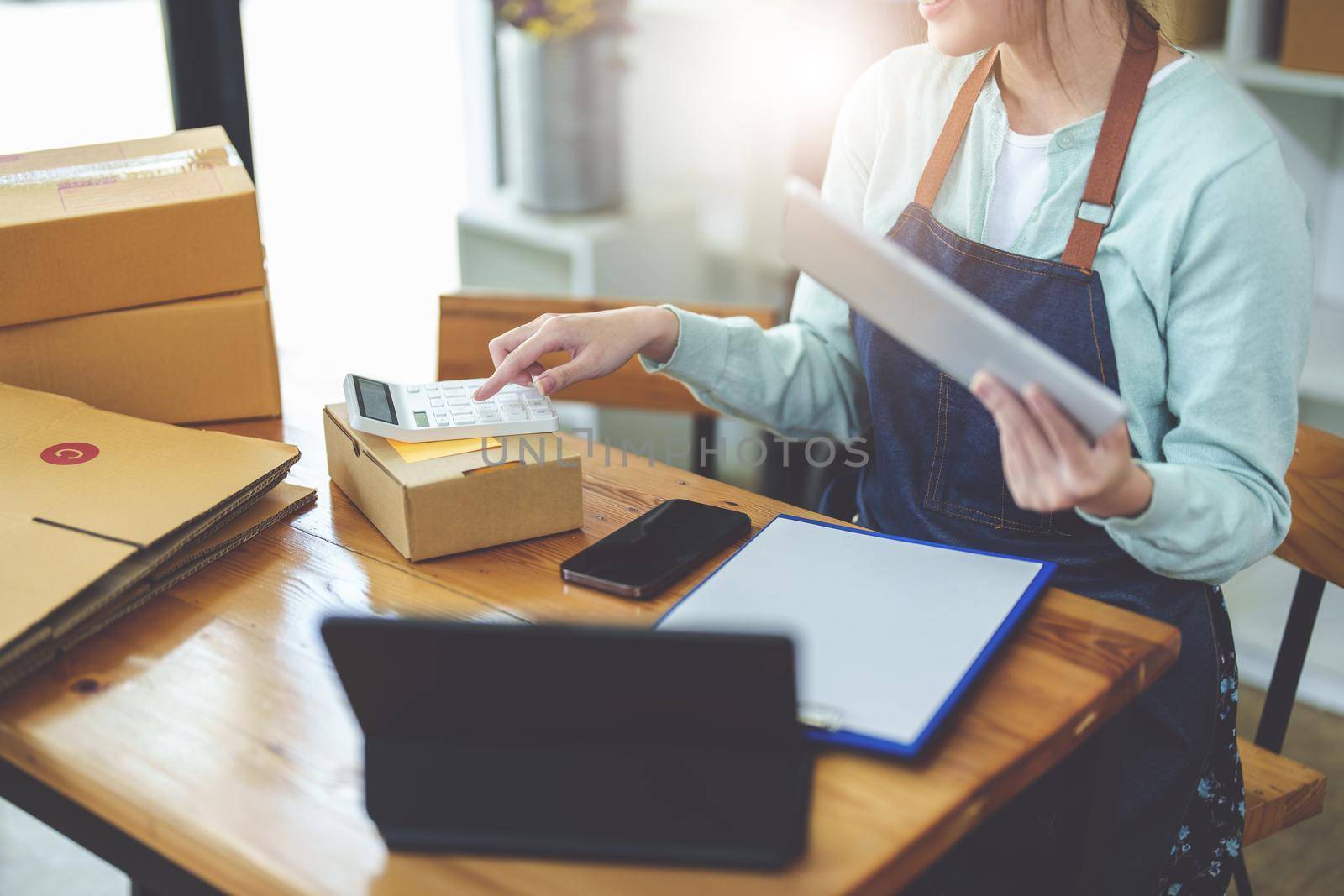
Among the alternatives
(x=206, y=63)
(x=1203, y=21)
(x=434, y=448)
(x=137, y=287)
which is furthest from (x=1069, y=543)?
(x=206, y=63)

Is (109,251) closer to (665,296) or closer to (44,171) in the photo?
(44,171)

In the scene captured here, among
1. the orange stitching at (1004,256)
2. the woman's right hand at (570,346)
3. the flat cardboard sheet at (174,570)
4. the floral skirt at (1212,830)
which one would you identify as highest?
the orange stitching at (1004,256)

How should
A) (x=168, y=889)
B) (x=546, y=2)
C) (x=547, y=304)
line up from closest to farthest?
(x=168, y=889) → (x=547, y=304) → (x=546, y=2)

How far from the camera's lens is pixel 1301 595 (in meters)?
1.22

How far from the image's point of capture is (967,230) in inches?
46.6

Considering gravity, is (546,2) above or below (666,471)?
above

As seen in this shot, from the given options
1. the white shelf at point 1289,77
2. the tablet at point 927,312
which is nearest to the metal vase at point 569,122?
the white shelf at point 1289,77

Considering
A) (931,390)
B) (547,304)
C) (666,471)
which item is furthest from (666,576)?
(547,304)

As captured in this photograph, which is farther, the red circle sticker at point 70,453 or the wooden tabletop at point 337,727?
the red circle sticker at point 70,453

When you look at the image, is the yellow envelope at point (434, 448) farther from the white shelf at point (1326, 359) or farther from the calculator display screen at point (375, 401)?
the white shelf at point (1326, 359)

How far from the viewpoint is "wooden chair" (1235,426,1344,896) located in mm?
1162

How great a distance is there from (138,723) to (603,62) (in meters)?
1.95

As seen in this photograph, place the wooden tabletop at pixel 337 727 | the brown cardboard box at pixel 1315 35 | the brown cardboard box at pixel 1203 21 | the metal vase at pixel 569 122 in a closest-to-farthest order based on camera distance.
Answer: the wooden tabletop at pixel 337 727, the brown cardboard box at pixel 1315 35, the brown cardboard box at pixel 1203 21, the metal vase at pixel 569 122

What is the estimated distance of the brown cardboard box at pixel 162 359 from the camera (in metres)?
1.26
